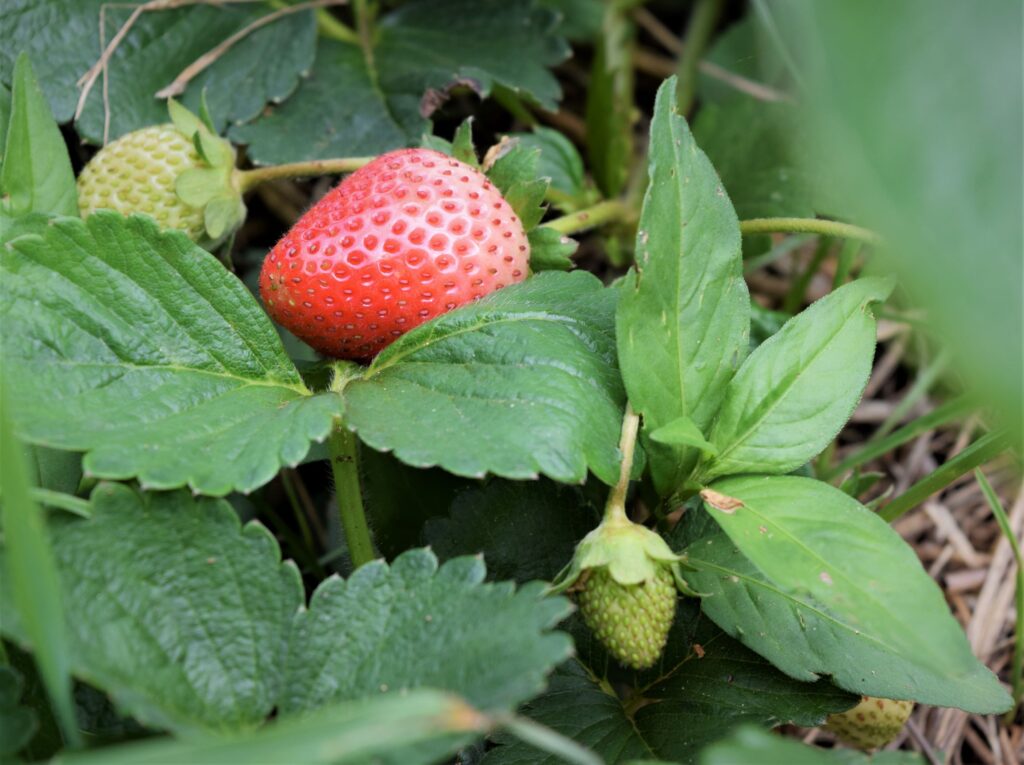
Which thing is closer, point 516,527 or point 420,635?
point 420,635

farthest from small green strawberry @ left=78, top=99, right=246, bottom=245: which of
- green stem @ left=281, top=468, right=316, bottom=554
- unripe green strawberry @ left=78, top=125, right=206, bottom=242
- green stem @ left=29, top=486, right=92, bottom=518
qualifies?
green stem @ left=29, top=486, right=92, bottom=518

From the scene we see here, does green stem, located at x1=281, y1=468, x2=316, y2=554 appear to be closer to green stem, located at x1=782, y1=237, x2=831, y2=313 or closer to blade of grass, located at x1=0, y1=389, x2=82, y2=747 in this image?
blade of grass, located at x1=0, y1=389, x2=82, y2=747

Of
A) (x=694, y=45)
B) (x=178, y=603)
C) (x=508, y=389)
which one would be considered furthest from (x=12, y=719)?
(x=694, y=45)

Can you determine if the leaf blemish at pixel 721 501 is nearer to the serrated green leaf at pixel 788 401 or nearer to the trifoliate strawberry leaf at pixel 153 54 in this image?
the serrated green leaf at pixel 788 401

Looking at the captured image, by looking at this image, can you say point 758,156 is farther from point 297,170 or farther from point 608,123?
point 297,170

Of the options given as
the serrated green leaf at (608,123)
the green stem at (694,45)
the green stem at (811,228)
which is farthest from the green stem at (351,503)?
the green stem at (694,45)

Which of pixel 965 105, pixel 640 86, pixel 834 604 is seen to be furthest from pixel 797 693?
pixel 640 86
